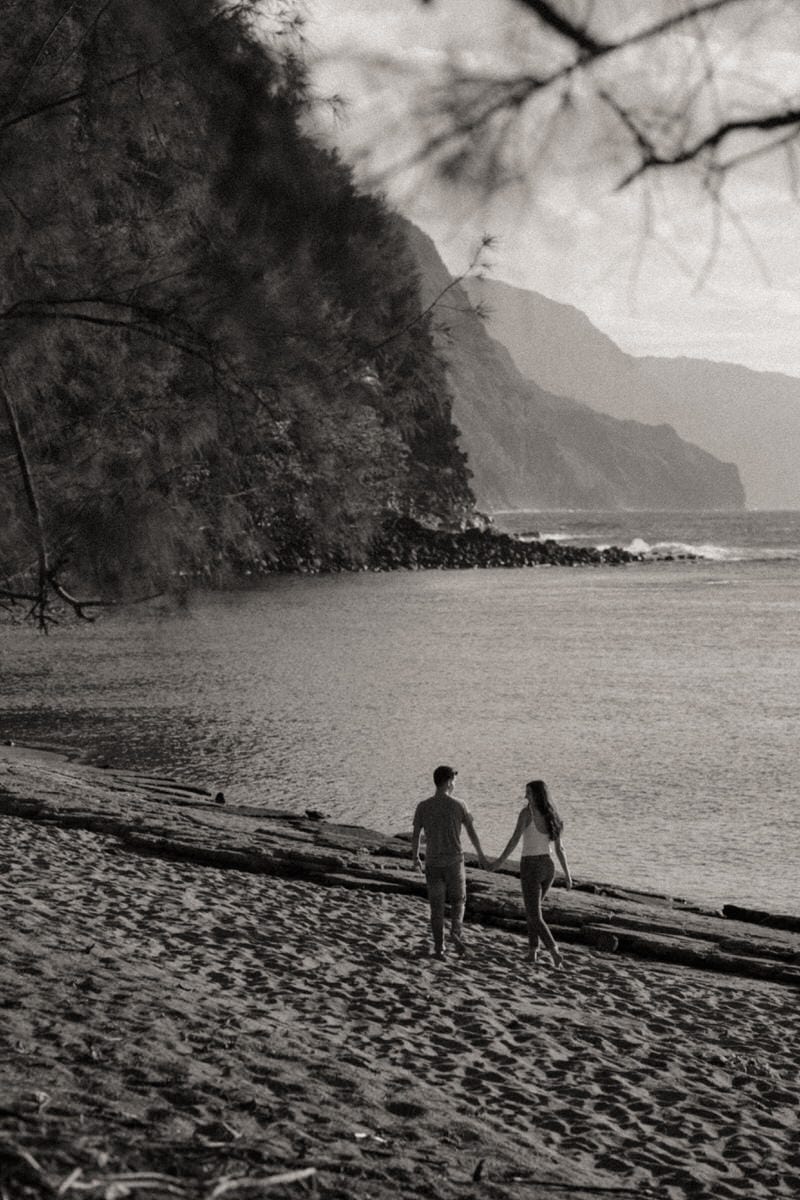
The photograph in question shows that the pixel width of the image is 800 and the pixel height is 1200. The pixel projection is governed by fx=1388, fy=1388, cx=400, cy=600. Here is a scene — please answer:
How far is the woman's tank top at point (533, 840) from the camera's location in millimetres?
8742

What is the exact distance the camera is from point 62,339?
911cm

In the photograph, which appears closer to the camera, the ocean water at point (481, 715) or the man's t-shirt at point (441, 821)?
the man's t-shirt at point (441, 821)

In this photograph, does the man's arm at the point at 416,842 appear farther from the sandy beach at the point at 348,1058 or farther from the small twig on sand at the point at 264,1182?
the small twig on sand at the point at 264,1182

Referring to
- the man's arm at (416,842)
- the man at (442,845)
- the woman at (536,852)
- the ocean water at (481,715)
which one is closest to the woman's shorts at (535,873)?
the woman at (536,852)

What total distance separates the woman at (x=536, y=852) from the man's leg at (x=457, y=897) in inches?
8.9

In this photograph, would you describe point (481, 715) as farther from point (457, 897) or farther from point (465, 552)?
point (465, 552)

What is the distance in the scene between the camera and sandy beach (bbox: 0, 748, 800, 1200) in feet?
14.8

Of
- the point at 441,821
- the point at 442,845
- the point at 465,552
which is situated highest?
the point at 465,552

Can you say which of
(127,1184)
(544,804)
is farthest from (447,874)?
(127,1184)

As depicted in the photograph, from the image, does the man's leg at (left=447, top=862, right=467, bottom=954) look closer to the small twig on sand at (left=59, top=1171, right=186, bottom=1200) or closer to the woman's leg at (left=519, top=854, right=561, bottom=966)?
the woman's leg at (left=519, top=854, right=561, bottom=966)

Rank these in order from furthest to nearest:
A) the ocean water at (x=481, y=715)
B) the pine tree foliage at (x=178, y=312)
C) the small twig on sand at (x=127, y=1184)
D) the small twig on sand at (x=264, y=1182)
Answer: the ocean water at (x=481, y=715)
the pine tree foliage at (x=178, y=312)
the small twig on sand at (x=264, y=1182)
the small twig on sand at (x=127, y=1184)

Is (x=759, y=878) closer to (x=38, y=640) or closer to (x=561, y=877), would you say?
(x=561, y=877)

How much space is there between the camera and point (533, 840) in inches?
346

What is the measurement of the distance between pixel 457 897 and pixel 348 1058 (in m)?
2.76
